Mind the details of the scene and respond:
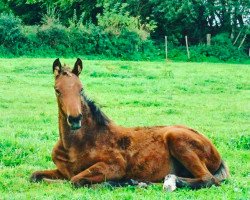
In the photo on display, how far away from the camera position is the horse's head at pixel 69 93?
7395mm

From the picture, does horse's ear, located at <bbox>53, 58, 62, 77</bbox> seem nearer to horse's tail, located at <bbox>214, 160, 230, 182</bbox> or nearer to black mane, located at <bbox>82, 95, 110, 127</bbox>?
black mane, located at <bbox>82, 95, 110, 127</bbox>

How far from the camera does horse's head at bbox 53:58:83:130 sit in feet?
24.3

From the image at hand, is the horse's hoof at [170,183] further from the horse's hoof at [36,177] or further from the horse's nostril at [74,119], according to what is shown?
the horse's hoof at [36,177]

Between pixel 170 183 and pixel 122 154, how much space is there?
3.01 ft

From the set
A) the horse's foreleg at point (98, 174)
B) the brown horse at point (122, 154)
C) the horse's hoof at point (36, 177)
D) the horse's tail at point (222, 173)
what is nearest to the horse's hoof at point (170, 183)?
the brown horse at point (122, 154)

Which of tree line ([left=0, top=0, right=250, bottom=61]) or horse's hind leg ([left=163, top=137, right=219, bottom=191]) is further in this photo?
tree line ([left=0, top=0, right=250, bottom=61])

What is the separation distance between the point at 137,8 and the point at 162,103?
128ft

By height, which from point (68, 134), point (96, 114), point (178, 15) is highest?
point (178, 15)

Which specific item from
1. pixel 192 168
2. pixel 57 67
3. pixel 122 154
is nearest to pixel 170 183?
pixel 192 168

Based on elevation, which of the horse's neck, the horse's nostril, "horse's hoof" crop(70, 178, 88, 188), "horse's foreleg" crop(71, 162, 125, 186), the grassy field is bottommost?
the grassy field

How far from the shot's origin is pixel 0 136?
11.8 m

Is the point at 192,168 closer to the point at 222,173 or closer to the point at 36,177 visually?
the point at 222,173

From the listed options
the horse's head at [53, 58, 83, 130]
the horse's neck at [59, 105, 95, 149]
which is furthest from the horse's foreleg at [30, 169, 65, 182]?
the horse's head at [53, 58, 83, 130]

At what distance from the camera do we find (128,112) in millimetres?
17594
